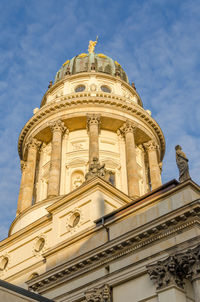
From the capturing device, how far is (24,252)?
91.8ft

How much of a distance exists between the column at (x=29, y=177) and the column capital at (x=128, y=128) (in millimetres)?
7381

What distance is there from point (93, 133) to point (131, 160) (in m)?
3.66

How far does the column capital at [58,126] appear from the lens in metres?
36.1

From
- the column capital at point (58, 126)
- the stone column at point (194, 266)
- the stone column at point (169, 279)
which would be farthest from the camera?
the column capital at point (58, 126)

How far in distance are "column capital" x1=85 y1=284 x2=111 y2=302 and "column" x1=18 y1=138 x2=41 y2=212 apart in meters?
14.4

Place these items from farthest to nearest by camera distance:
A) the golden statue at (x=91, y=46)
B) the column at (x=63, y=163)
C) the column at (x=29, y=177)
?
the golden statue at (x=91, y=46)
the column at (x=29, y=177)
the column at (x=63, y=163)

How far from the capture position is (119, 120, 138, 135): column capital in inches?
1433

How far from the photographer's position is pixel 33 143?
3794cm

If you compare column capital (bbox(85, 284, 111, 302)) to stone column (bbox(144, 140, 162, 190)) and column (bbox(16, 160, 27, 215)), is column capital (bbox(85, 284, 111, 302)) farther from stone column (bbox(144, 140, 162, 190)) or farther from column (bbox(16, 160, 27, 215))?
stone column (bbox(144, 140, 162, 190))

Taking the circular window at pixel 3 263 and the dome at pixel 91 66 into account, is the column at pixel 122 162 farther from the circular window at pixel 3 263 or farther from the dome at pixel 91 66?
the circular window at pixel 3 263

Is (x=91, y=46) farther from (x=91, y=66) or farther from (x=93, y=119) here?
(x=93, y=119)

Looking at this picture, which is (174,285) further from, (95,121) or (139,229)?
(95,121)

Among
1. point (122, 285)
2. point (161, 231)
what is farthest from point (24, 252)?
point (161, 231)

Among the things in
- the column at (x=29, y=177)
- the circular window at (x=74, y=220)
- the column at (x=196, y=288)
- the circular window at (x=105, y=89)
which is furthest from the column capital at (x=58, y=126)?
the column at (x=196, y=288)
